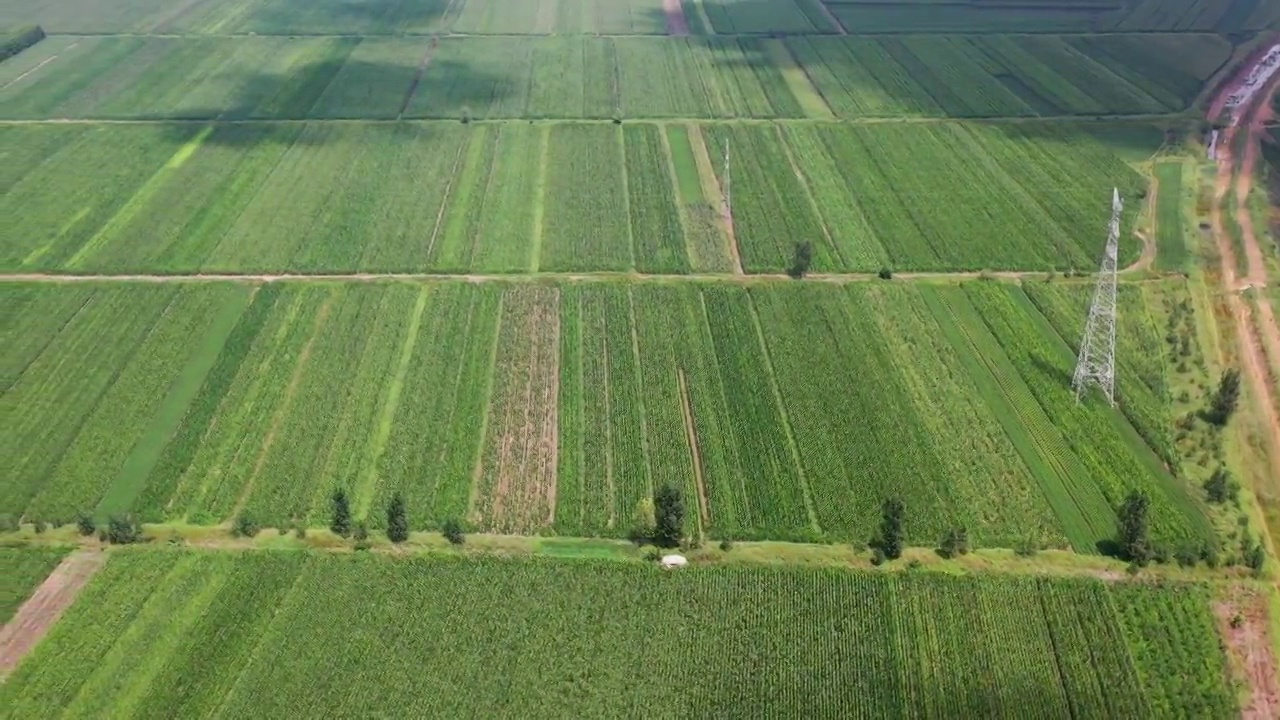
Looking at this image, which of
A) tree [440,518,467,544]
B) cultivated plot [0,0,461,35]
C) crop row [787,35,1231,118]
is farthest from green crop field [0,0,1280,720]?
cultivated plot [0,0,461,35]

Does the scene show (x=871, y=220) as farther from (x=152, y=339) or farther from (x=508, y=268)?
(x=152, y=339)

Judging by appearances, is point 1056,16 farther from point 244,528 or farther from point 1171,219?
point 244,528

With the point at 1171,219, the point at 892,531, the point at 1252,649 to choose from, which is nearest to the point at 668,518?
the point at 892,531

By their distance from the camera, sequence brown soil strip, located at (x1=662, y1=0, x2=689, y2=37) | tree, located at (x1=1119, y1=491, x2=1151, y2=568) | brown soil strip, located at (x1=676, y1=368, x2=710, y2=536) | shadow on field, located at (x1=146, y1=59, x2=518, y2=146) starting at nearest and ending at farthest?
tree, located at (x1=1119, y1=491, x2=1151, y2=568) → brown soil strip, located at (x1=676, y1=368, x2=710, y2=536) → shadow on field, located at (x1=146, y1=59, x2=518, y2=146) → brown soil strip, located at (x1=662, y1=0, x2=689, y2=37)

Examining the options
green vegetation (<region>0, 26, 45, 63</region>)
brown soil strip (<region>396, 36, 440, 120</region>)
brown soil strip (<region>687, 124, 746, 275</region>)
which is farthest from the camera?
green vegetation (<region>0, 26, 45, 63</region>)

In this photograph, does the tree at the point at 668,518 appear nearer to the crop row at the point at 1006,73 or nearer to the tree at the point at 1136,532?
the tree at the point at 1136,532

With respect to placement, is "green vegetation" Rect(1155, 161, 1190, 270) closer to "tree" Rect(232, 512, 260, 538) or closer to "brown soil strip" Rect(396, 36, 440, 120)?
"tree" Rect(232, 512, 260, 538)
